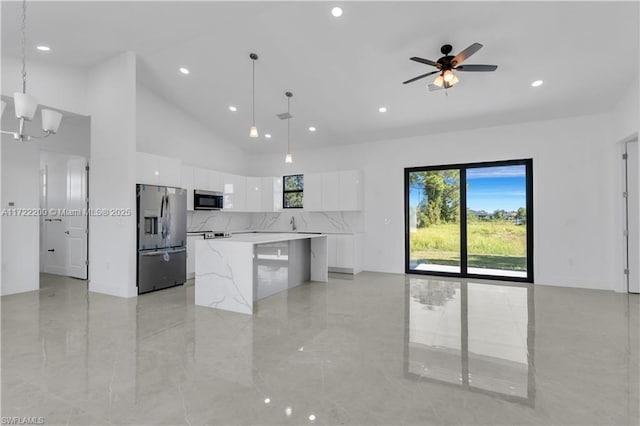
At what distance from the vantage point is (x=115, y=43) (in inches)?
169

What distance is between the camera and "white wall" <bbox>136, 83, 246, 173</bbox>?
18.4 feet

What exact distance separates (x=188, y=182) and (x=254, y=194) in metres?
1.70

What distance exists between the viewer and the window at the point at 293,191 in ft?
24.8

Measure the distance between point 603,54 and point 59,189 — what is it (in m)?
9.00

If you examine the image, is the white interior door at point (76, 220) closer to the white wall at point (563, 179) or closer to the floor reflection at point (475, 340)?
the floor reflection at point (475, 340)

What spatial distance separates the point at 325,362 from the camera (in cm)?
245

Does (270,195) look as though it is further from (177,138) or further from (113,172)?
(113,172)

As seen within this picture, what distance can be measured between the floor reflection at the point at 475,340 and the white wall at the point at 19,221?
18.8 ft

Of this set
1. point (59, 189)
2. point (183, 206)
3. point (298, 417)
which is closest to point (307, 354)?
point (298, 417)

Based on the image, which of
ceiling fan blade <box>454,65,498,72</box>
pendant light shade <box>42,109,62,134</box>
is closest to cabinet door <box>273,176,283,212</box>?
pendant light shade <box>42,109,62,134</box>

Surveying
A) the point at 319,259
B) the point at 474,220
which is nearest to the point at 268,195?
the point at 319,259

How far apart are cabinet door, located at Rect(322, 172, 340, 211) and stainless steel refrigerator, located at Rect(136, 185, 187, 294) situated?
2.83 m

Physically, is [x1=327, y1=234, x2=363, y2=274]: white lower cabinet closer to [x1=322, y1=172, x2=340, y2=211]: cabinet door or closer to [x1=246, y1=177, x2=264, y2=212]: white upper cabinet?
[x1=322, y1=172, x2=340, y2=211]: cabinet door

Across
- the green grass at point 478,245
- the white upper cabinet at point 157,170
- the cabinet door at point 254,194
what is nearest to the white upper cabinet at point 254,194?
the cabinet door at point 254,194
